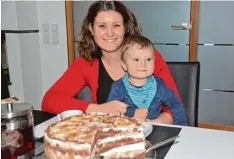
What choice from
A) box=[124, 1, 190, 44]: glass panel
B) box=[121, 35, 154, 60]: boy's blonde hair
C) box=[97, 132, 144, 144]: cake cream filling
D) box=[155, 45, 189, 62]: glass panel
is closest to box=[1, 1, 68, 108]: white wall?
box=[124, 1, 190, 44]: glass panel

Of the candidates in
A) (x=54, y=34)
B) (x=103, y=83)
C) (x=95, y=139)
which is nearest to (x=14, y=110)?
(x=95, y=139)

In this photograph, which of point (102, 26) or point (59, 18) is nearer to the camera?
point (102, 26)

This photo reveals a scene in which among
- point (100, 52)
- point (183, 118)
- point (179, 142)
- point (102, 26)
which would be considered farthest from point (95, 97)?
point (179, 142)

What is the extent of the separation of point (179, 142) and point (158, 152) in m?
0.12

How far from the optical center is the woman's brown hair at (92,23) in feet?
5.21

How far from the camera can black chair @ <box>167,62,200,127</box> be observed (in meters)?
1.52

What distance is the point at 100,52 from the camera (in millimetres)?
1717

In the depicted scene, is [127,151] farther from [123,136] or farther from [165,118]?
[165,118]

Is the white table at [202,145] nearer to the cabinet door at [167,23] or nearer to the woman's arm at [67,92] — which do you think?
the woman's arm at [67,92]

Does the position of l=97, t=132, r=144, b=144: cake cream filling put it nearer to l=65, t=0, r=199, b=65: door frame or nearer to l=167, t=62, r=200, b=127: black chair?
l=167, t=62, r=200, b=127: black chair

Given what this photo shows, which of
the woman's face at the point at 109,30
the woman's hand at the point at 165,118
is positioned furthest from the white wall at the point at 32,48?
the woman's hand at the point at 165,118

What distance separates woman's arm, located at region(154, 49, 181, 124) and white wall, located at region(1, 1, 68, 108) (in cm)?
178

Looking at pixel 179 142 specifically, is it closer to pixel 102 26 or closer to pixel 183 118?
pixel 183 118

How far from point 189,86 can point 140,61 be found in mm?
308
